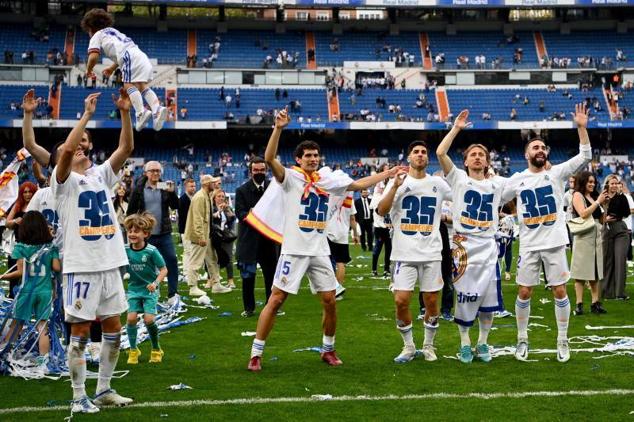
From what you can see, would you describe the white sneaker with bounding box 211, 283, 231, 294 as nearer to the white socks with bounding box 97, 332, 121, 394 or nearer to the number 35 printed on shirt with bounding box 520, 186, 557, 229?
the number 35 printed on shirt with bounding box 520, 186, 557, 229

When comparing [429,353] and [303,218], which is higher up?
[303,218]

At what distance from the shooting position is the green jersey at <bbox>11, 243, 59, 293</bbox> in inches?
327

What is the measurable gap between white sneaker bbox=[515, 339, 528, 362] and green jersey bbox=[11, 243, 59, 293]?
4.75 metres

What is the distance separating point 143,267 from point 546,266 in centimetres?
422

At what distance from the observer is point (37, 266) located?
27.2 feet

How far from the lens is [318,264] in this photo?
27.9ft

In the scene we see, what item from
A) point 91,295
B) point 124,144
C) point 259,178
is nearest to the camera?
point 91,295

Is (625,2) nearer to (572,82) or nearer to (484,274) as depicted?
(572,82)

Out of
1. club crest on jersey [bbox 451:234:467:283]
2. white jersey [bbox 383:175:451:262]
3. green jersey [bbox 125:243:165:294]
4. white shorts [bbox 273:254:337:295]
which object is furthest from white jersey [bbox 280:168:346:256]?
green jersey [bbox 125:243:165:294]

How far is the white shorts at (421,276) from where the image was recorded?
8.66 metres

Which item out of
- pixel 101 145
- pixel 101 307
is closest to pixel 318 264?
pixel 101 307

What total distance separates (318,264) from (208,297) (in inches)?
243

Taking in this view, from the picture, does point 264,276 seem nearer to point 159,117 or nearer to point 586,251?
point 159,117

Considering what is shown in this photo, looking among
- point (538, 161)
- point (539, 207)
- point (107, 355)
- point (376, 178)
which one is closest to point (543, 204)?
point (539, 207)
